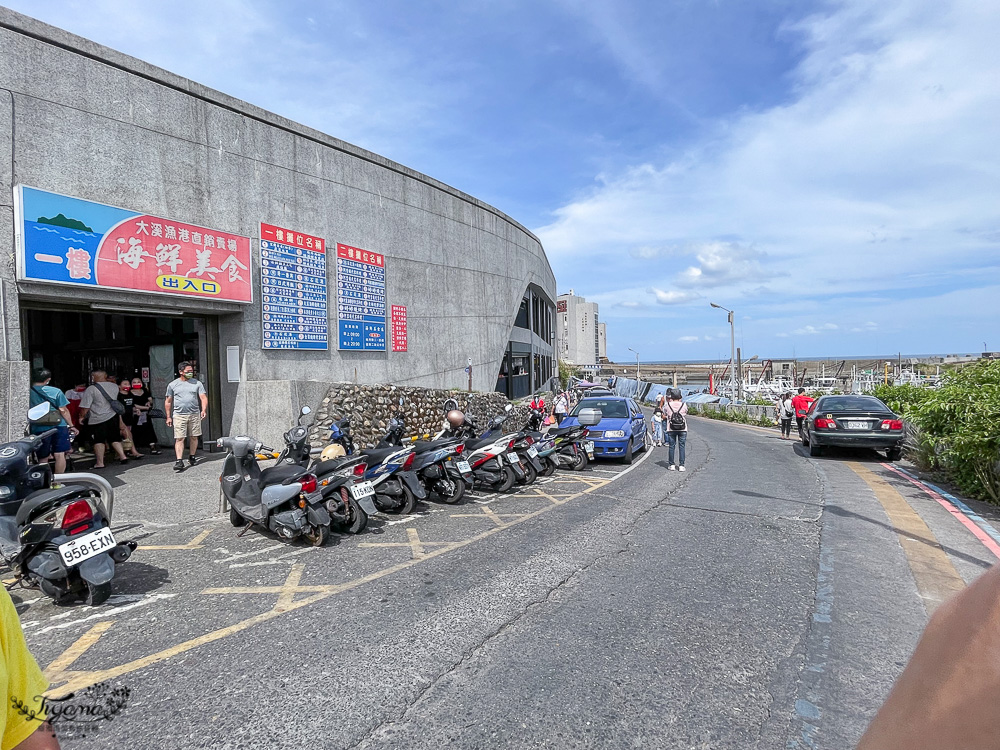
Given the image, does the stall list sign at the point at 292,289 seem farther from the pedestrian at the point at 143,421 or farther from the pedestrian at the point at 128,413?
the pedestrian at the point at 143,421

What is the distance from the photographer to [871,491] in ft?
30.8

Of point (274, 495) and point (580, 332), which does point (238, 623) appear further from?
point (580, 332)

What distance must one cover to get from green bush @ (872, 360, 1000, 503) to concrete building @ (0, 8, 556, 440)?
1105cm

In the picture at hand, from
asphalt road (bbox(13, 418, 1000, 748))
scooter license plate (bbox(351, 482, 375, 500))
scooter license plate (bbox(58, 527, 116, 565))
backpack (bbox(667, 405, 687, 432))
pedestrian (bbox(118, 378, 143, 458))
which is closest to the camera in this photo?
asphalt road (bbox(13, 418, 1000, 748))

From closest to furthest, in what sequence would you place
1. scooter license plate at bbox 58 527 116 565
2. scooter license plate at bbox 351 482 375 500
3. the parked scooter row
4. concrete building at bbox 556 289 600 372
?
scooter license plate at bbox 58 527 116 565 → the parked scooter row → scooter license plate at bbox 351 482 375 500 → concrete building at bbox 556 289 600 372

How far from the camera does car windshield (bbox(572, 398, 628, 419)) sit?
1364cm

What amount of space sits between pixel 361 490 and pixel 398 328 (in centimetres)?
1007

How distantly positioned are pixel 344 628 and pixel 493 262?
20045 mm

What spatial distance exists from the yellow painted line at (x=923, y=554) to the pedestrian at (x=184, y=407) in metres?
10.5

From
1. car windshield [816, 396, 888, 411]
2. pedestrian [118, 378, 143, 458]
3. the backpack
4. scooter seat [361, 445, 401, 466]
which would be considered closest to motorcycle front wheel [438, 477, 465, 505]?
scooter seat [361, 445, 401, 466]

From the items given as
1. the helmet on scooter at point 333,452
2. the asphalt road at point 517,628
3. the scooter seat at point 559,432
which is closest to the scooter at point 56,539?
the asphalt road at point 517,628

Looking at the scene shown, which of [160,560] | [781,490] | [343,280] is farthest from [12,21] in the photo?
[781,490]

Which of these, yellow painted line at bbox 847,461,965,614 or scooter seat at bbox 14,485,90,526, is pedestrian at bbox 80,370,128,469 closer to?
scooter seat at bbox 14,485,90,526

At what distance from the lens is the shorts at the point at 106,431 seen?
1067cm
